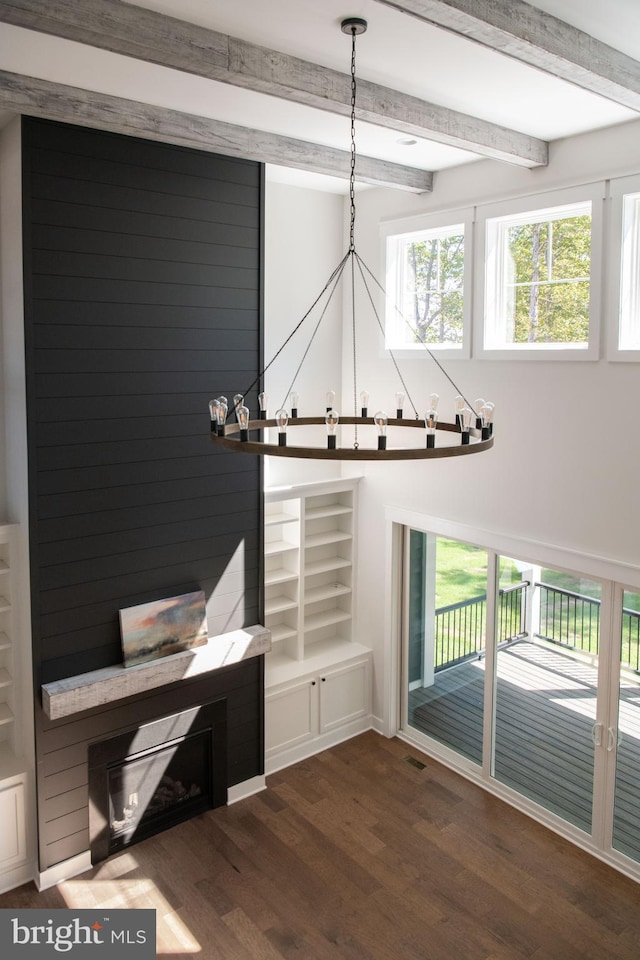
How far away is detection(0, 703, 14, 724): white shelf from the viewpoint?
15.1ft

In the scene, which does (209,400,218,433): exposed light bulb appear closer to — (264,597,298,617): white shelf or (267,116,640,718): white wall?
(267,116,640,718): white wall

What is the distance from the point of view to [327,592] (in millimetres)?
6188

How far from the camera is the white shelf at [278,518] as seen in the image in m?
5.63

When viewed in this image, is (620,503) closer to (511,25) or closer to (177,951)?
(511,25)

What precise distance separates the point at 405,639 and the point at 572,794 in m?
1.69

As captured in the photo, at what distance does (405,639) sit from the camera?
239 inches

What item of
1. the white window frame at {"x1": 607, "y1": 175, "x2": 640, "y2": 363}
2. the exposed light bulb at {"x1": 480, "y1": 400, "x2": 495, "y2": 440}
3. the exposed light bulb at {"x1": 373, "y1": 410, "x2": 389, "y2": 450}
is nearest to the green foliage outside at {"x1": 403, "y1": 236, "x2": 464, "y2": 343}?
the white window frame at {"x1": 607, "y1": 175, "x2": 640, "y2": 363}

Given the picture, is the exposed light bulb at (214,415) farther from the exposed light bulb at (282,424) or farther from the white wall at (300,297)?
the white wall at (300,297)

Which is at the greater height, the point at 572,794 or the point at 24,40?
the point at 24,40

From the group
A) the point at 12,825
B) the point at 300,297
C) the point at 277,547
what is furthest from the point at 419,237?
the point at 12,825

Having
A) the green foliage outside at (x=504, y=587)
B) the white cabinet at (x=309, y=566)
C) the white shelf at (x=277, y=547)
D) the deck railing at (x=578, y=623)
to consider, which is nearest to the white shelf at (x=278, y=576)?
the white cabinet at (x=309, y=566)

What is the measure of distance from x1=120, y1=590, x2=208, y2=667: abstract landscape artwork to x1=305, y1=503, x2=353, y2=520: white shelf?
52.2 inches

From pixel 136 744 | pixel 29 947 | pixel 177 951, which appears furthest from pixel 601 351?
pixel 29 947

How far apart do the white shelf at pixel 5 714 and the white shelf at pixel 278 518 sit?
2.08m
